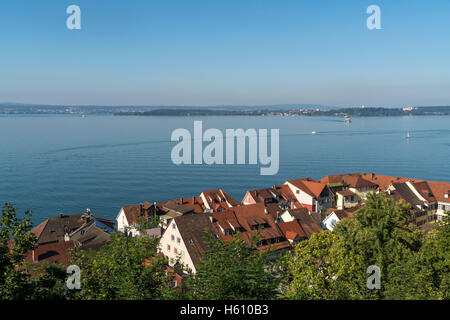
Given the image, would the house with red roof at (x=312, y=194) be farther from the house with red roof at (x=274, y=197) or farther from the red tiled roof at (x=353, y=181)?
the red tiled roof at (x=353, y=181)

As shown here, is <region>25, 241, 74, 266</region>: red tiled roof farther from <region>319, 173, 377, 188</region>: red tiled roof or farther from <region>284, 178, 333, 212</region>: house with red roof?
Answer: <region>319, 173, 377, 188</region>: red tiled roof

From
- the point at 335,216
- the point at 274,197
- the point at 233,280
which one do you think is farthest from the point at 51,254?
the point at 274,197

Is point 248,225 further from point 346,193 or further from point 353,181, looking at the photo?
point 353,181

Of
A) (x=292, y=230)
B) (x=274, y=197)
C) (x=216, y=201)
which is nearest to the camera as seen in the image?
(x=292, y=230)

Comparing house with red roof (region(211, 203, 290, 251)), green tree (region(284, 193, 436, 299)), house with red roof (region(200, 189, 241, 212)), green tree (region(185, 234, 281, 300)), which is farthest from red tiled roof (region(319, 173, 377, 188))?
green tree (region(185, 234, 281, 300))

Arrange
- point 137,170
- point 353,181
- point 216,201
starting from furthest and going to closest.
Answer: point 137,170 → point 353,181 → point 216,201

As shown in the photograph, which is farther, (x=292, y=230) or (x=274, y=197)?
(x=274, y=197)

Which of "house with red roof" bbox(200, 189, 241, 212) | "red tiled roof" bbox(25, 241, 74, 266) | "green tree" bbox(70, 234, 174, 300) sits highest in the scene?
"green tree" bbox(70, 234, 174, 300)
